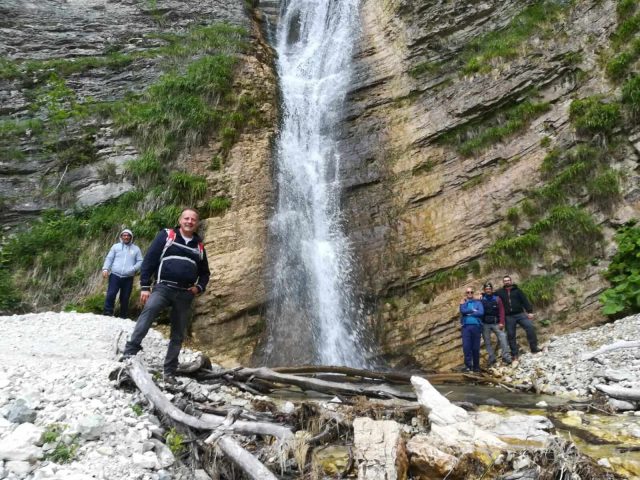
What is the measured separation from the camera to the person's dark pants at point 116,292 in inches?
369

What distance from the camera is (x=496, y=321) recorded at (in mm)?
9820

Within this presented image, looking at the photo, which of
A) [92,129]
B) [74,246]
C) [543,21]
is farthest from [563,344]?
[92,129]

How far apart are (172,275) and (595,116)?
11.0 meters

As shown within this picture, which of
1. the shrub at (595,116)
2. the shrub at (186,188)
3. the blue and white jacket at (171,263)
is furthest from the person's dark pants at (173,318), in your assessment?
the shrub at (595,116)

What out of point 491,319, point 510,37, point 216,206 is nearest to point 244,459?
point 491,319

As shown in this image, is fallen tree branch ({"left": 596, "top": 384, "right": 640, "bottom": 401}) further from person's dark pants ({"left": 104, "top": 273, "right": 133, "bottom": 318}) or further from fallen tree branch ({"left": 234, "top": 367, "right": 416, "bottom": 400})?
person's dark pants ({"left": 104, "top": 273, "right": 133, "bottom": 318})

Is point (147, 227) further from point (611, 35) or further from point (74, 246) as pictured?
point (611, 35)

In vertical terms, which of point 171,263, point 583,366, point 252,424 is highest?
point 171,263

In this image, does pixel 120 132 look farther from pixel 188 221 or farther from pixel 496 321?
pixel 496 321

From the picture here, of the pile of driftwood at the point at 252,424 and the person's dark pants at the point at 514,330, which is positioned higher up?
the pile of driftwood at the point at 252,424

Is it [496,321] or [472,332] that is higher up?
[496,321]

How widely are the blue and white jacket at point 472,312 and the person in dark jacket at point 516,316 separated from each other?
2.12ft

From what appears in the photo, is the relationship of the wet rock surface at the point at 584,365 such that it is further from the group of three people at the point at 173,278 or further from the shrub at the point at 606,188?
the group of three people at the point at 173,278

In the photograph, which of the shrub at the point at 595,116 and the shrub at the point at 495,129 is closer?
the shrub at the point at 595,116
